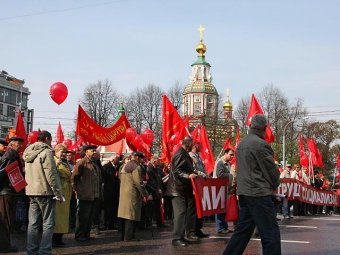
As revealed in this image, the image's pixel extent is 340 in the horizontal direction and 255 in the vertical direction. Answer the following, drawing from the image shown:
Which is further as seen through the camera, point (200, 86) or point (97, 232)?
point (200, 86)

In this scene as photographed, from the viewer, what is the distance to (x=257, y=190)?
6.07 m

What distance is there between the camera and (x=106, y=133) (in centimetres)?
1499

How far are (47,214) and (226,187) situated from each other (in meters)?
4.47

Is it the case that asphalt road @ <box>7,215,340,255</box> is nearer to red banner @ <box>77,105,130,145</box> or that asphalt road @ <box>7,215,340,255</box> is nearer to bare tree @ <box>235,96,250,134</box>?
red banner @ <box>77,105,130,145</box>

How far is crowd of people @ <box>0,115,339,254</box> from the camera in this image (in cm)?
613

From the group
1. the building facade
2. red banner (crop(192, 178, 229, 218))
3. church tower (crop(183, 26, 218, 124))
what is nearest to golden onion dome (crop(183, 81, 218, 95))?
church tower (crop(183, 26, 218, 124))

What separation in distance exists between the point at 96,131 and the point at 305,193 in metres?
7.45

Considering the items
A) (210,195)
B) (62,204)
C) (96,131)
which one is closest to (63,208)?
(62,204)

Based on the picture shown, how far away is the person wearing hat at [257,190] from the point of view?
5.96 meters

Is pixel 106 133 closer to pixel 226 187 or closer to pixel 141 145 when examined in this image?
pixel 141 145

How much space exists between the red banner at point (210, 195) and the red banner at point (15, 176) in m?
3.08

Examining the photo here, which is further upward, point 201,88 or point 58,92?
point 201,88

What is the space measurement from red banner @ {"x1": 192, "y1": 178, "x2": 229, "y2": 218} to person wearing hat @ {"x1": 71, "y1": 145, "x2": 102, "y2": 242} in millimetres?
1999

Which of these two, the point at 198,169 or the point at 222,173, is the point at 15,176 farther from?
the point at 222,173
